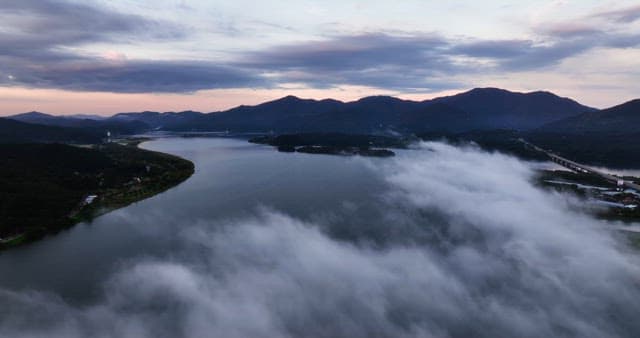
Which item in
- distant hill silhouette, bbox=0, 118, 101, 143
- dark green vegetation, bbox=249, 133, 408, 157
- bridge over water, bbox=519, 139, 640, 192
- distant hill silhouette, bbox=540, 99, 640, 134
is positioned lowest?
bridge over water, bbox=519, 139, 640, 192

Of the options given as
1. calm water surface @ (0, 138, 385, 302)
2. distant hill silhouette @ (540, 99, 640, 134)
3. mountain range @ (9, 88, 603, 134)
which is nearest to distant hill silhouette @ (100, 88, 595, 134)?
mountain range @ (9, 88, 603, 134)

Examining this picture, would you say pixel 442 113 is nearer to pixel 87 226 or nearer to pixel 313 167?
pixel 313 167

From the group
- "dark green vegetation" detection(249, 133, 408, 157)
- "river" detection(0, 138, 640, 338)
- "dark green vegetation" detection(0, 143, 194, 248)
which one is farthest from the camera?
"dark green vegetation" detection(249, 133, 408, 157)

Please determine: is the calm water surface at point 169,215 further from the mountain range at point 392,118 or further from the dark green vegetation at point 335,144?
the mountain range at point 392,118

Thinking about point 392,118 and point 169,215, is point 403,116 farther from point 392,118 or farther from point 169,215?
point 169,215

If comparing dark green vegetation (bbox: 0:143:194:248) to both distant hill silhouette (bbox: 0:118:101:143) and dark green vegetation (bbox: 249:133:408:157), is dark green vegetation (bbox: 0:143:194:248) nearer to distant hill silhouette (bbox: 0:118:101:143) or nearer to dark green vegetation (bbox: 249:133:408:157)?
dark green vegetation (bbox: 249:133:408:157)

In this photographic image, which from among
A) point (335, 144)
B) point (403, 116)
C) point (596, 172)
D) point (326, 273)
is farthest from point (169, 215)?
point (403, 116)

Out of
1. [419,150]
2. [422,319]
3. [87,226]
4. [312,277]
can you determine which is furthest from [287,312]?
[419,150]

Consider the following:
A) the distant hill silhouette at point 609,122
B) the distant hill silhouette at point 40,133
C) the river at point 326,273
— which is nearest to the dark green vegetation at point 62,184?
the river at point 326,273
